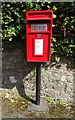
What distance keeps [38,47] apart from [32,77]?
0.95 m

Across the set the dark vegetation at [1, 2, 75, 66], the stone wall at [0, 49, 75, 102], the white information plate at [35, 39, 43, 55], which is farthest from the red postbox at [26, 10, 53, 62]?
the stone wall at [0, 49, 75, 102]

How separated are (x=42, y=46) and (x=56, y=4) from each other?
95 cm

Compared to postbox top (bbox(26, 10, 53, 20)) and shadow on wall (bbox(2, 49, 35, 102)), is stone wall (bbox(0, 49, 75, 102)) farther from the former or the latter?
postbox top (bbox(26, 10, 53, 20))

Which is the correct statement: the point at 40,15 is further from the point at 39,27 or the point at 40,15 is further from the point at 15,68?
the point at 15,68

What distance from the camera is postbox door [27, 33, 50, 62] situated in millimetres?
2281

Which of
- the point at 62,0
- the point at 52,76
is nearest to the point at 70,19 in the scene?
the point at 62,0

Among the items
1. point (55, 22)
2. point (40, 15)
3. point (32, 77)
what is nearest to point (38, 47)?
point (40, 15)

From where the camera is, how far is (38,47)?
234 centimetres

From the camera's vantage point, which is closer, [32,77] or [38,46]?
[38,46]

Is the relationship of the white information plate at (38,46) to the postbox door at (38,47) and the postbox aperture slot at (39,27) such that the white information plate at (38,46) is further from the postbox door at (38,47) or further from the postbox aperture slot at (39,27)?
the postbox aperture slot at (39,27)

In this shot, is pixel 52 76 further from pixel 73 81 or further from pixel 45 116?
pixel 45 116

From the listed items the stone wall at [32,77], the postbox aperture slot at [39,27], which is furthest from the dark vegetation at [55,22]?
the postbox aperture slot at [39,27]

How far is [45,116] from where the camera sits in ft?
7.84

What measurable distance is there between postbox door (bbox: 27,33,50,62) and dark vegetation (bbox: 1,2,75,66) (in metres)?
0.43
